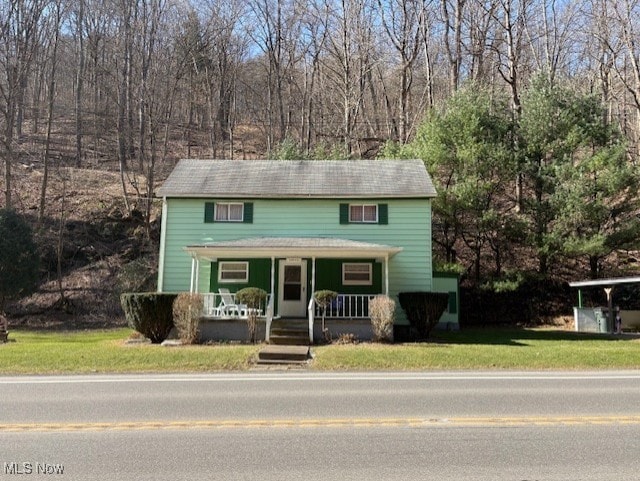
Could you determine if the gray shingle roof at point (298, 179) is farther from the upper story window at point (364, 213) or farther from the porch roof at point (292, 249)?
the porch roof at point (292, 249)

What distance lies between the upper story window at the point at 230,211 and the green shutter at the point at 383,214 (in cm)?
525

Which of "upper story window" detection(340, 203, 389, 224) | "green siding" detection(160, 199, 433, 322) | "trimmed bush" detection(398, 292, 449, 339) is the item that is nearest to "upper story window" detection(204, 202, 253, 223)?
"green siding" detection(160, 199, 433, 322)

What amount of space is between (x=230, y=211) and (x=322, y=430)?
14701 mm

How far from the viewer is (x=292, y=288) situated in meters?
19.1

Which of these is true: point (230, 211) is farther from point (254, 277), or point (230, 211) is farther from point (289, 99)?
point (289, 99)

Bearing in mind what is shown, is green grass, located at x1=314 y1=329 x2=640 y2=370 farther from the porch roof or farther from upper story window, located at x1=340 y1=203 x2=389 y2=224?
upper story window, located at x1=340 y1=203 x2=389 y2=224

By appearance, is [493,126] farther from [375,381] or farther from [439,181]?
[375,381]

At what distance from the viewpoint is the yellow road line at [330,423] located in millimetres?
6070

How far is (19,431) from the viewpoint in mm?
5887

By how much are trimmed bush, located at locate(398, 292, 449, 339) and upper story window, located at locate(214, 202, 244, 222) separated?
712cm

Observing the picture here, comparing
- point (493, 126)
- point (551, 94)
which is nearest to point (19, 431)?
point (493, 126)

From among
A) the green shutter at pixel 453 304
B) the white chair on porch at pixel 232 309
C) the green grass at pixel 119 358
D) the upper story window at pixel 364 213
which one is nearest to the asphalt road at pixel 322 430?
the green grass at pixel 119 358

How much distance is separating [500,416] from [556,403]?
1.40 m

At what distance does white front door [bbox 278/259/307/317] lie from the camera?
18.9 m
